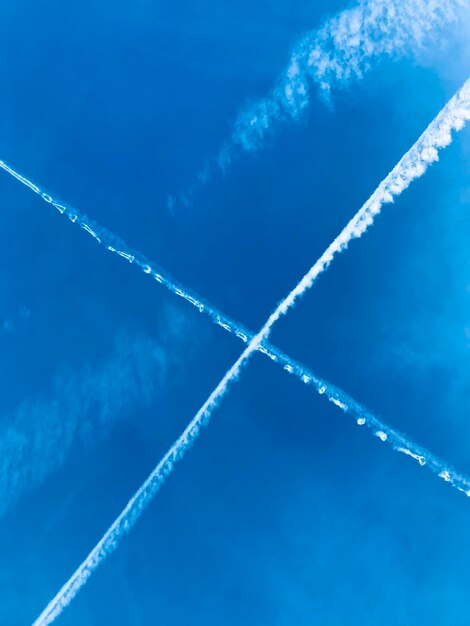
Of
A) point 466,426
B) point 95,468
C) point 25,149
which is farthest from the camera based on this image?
point 25,149

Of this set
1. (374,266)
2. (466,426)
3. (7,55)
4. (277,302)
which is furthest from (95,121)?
(466,426)

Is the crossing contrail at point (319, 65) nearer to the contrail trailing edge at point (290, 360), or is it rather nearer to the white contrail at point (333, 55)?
the white contrail at point (333, 55)

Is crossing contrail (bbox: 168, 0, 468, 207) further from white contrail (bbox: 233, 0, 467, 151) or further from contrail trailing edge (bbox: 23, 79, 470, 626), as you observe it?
contrail trailing edge (bbox: 23, 79, 470, 626)

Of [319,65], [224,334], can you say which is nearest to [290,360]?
[224,334]

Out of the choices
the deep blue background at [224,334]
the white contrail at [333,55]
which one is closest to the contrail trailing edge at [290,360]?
the deep blue background at [224,334]

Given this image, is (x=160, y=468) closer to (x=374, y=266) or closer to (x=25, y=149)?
(x=374, y=266)

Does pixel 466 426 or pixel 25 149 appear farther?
pixel 25 149

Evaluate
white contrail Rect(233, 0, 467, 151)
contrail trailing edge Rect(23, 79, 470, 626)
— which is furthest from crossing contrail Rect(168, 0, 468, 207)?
contrail trailing edge Rect(23, 79, 470, 626)
